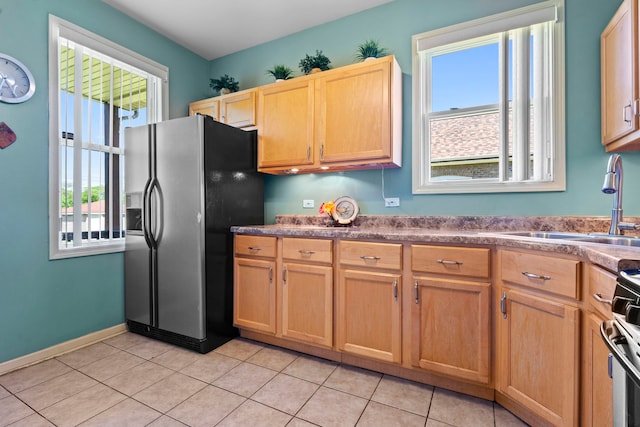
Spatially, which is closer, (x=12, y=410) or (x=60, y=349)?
(x=12, y=410)

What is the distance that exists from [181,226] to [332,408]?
5.53 feet

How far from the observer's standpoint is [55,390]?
71.1 inches

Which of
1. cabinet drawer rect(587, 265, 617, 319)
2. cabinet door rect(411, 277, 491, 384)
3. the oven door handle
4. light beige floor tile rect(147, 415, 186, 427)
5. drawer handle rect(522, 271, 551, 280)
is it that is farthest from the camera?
cabinet door rect(411, 277, 491, 384)

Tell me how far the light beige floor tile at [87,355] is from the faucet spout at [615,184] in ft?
11.3

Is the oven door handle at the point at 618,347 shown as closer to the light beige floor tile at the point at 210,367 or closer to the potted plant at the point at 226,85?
the light beige floor tile at the point at 210,367

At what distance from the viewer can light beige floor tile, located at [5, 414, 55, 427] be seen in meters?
1.50

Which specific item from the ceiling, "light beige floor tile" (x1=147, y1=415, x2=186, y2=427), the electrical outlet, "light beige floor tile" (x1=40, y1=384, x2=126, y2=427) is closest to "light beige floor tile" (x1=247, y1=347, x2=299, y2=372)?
"light beige floor tile" (x1=147, y1=415, x2=186, y2=427)

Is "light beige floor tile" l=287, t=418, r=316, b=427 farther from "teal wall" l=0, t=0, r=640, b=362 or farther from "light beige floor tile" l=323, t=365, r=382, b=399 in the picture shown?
"teal wall" l=0, t=0, r=640, b=362

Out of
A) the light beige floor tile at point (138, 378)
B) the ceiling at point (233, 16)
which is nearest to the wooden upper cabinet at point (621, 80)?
the ceiling at point (233, 16)

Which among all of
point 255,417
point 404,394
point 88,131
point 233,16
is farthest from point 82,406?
point 233,16

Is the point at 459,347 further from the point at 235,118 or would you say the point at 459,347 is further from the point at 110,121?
the point at 110,121

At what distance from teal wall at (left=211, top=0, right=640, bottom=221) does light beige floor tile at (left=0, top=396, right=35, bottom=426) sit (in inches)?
82.7

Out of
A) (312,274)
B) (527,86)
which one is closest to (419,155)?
(527,86)

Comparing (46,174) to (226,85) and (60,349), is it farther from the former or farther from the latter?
(226,85)
